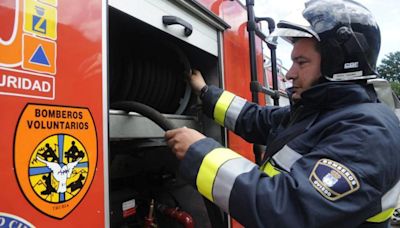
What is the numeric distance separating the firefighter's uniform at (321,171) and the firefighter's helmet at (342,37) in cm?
10

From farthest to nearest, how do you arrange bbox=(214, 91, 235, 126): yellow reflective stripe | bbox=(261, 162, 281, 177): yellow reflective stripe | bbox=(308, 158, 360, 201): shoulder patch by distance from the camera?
bbox=(214, 91, 235, 126): yellow reflective stripe → bbox=(261, 162, 281, 177): yellow reflective stripe → bbox=(308, 158, 360, 201): shoulder patch

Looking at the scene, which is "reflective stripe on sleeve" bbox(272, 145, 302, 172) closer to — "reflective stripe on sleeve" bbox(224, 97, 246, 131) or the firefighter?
the firefighter

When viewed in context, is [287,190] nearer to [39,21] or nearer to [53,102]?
[53,102]

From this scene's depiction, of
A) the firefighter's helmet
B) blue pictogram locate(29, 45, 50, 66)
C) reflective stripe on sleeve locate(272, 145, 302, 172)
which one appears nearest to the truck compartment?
reflective stripe on sleeve locate(272, 145, 302, 172)

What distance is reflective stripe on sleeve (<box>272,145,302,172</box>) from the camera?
1433 mm

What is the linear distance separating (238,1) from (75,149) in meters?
1.72

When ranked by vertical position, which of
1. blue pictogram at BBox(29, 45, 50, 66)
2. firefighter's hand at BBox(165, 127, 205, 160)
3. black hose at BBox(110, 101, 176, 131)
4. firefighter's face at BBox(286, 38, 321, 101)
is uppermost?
firefighter's face at BBox(286, 38, 321, 101)

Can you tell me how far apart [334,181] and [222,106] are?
3.19 ft

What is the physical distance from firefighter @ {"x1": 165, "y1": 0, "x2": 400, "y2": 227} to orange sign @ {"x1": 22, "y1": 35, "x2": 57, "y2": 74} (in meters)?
0.61

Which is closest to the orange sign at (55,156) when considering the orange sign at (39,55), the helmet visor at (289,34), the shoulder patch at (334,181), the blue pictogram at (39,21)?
the orange sign at (39,55)

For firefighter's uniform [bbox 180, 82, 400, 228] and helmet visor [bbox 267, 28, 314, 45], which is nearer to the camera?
firefighter's uniform [bbox 180, 82, 400, 228]

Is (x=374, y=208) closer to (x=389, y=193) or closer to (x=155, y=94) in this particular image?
(x=389, y=193)

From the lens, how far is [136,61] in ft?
6.37

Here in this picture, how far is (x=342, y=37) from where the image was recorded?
1.51 meters
